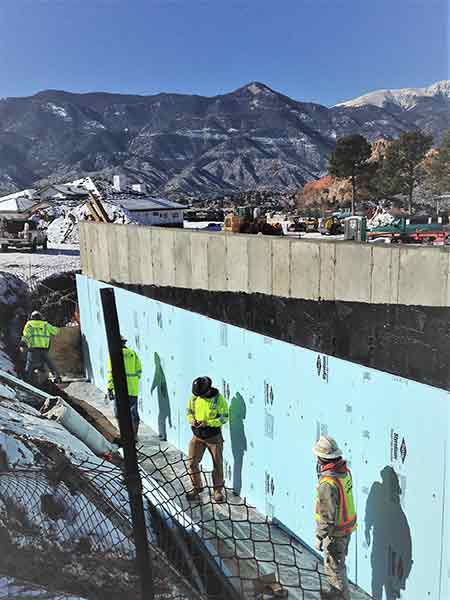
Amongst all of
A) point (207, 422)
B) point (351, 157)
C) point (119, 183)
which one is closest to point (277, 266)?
point (207, 422)

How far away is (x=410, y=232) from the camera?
510cm

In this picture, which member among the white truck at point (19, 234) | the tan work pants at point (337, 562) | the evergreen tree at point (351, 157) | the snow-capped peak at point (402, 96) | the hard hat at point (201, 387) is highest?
the snow-capped peak at point (402, 96)

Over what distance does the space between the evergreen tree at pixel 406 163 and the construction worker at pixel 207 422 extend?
232cm

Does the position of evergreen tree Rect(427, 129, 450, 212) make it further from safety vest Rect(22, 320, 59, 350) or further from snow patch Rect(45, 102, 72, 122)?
safety vest Rect(22, 320, 59, 350)

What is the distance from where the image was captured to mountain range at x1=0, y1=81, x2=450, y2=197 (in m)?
3.65

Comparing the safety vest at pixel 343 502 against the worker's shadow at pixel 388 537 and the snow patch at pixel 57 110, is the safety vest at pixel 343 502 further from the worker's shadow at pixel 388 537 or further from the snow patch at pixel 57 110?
the snow patch at pixel 57 110

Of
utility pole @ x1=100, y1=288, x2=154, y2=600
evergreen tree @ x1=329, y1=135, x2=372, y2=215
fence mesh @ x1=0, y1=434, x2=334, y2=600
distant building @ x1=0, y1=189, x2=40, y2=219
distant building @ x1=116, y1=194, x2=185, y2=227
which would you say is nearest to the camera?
utility pole @ x1=100, y1=288, x2=154, y2=600

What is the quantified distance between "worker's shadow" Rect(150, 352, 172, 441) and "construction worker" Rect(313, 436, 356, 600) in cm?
274

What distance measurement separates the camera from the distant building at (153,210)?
8102mm

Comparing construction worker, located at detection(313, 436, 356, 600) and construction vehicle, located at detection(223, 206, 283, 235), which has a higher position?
construction vehicle, located at detection(223, 206, 283, 235)

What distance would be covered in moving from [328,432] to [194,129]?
2.45 m

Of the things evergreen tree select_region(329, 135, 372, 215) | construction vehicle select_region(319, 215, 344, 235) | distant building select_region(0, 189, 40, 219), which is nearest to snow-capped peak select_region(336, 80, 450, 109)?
evergreen tree select_region(329, 135, 372, 215)

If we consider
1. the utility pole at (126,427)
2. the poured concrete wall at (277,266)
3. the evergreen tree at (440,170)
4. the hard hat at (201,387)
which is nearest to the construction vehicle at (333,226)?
the poured concrete wall at (277,266)

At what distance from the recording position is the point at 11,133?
454 cm
